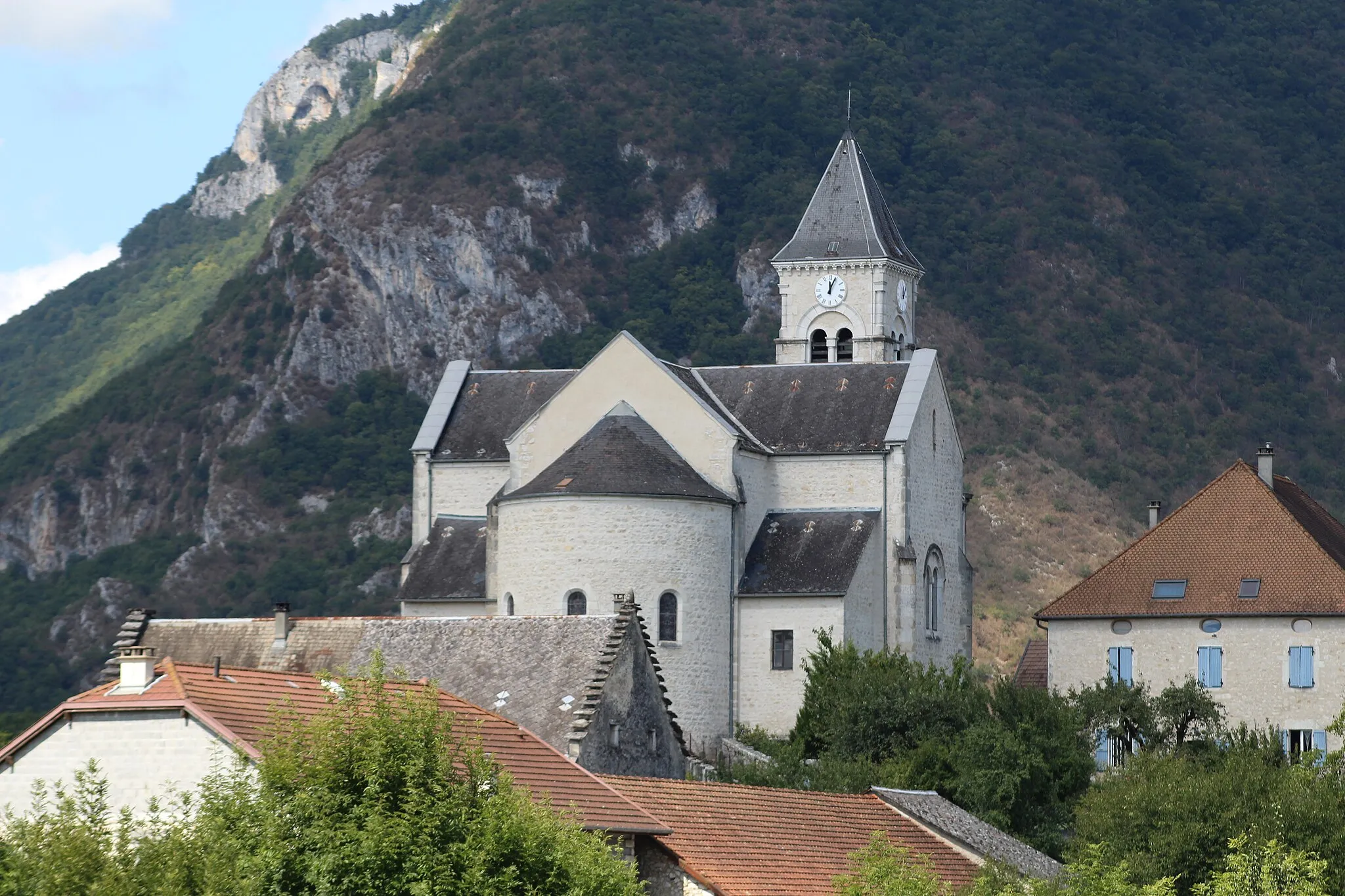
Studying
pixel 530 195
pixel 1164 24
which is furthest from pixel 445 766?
pixel 1164 24

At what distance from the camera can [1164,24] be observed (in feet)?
592

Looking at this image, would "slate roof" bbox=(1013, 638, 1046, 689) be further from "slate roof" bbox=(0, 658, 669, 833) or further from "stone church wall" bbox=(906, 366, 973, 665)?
"slate roof" bbox=(0, 658, 669, 833)

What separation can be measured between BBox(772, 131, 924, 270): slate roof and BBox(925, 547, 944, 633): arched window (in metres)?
14.4

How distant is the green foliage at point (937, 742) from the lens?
55875 millimetres

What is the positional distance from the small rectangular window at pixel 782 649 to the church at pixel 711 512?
0.03 metres

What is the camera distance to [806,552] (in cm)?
6969

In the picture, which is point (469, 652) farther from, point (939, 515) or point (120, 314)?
point (120, 314)

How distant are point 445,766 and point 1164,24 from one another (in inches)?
6088

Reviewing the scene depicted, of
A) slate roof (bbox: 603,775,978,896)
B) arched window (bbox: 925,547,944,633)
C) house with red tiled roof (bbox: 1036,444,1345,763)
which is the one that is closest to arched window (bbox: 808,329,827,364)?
arched window (bbox: 925,547,944,633)

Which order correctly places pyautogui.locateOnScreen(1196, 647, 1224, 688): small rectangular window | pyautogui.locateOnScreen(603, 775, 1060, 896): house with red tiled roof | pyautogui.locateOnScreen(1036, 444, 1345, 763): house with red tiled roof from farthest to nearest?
1. pyautogui.locateOnScreen(1196, 647, 1224, 688): small rectangular window
2. pyautogui.locateOnScreen(1036, 444, 1345, 763): house with red tiled roof
3. pyautogui.locateOnScreen(603, 775, 1060, 896): house with red tiled roof

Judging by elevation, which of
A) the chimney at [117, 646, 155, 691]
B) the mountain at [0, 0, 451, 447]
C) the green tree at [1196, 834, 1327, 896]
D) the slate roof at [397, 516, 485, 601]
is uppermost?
the mountain at [0, 0, 451, 447]

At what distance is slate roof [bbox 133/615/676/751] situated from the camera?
157 ft

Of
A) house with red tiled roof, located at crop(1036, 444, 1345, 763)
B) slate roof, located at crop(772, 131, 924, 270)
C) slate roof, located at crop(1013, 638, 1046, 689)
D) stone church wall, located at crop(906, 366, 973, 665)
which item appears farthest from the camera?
slate roof, located at crop(772, 131, 924, 270)

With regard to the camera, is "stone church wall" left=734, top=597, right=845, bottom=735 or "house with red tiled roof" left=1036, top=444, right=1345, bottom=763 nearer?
"house with red tiled roof" left=1036, top=444, right=1345, bottom=763
